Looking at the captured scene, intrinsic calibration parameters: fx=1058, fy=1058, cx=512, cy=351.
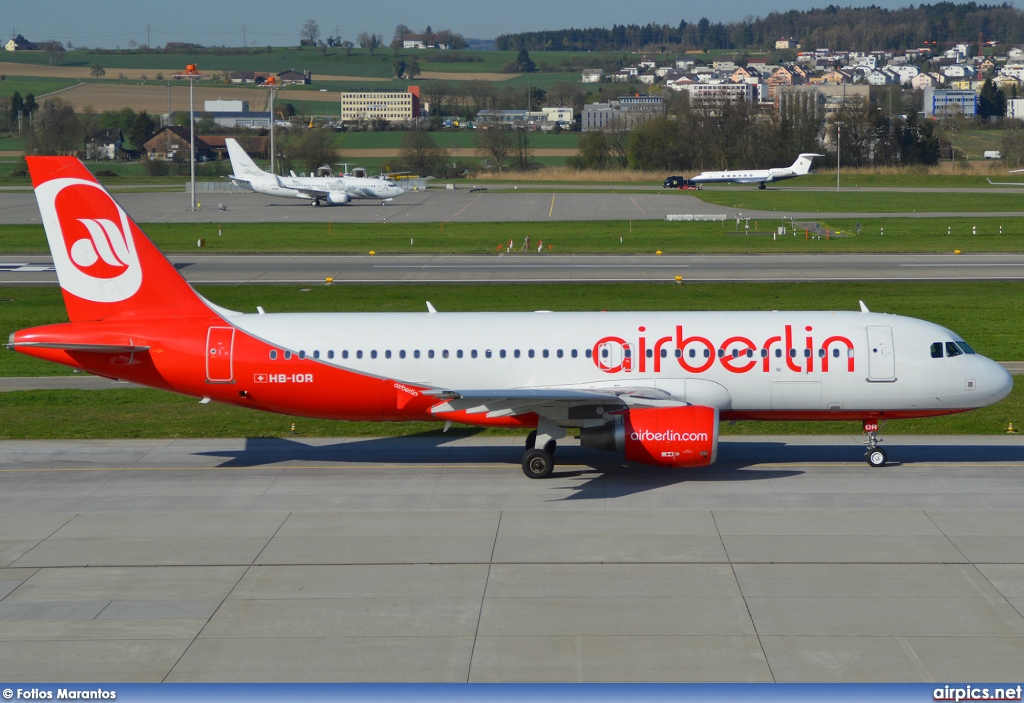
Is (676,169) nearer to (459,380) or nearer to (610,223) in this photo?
(610,223)

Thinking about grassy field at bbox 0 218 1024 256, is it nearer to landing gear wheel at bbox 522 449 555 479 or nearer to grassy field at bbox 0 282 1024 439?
grassy field at bbox 0 282 1024 439

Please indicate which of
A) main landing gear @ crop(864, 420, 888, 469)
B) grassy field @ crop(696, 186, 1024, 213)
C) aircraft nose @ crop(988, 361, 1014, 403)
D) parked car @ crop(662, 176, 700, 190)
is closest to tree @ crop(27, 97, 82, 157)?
parked car @ crop(662, 176, 700, 190)

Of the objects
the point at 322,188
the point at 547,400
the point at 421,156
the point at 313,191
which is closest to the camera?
the point at 547,400

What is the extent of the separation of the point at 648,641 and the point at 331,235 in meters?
73.5

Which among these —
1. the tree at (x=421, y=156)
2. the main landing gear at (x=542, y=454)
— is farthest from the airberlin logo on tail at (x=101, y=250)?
the tree at (x=421, y=156)

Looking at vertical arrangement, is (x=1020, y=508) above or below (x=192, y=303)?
below

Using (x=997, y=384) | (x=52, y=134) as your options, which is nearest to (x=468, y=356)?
(x=997, y=384)

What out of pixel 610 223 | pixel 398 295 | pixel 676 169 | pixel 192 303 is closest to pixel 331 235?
pixel 610 223

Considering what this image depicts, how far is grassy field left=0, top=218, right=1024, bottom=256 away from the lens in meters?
74.1

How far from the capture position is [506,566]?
760 inches

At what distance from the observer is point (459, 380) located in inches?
1019

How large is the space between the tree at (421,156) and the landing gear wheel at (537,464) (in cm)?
15746

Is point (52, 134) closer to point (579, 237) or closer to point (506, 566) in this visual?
point (579, 237)

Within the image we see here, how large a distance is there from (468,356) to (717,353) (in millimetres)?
6009
